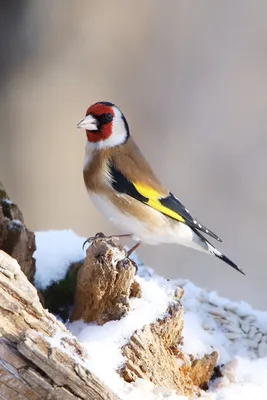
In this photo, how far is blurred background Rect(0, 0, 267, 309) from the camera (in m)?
4.11

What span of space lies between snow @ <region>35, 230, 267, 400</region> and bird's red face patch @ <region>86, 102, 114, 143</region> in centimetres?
35

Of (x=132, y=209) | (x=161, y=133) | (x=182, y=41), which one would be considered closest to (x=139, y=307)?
(x=132, y=209)

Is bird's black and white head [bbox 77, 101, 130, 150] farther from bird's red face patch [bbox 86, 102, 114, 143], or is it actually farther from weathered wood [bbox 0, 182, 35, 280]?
weathered wood [bbox 0, 182, 35, 280]

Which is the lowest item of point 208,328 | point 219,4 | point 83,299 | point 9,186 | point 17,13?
point 83,299

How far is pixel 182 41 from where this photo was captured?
4152 millimetres

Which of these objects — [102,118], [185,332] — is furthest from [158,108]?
[185,332]

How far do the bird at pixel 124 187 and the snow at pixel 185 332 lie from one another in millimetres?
158

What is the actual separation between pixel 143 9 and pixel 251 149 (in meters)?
1.07

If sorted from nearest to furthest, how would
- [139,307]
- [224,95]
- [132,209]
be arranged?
[139,307] < [132,209] < [224,95]

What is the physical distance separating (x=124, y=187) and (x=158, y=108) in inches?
90.7

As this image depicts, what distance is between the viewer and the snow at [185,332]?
1462 mm

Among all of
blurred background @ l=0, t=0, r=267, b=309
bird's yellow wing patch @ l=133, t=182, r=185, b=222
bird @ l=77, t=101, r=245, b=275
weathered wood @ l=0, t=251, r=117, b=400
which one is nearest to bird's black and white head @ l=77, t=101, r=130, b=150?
bird @ l=77, t=101, r=245, b=275

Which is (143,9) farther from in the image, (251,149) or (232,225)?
(232,225)

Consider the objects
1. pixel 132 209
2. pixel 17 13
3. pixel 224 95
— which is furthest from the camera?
pixel 224 95
